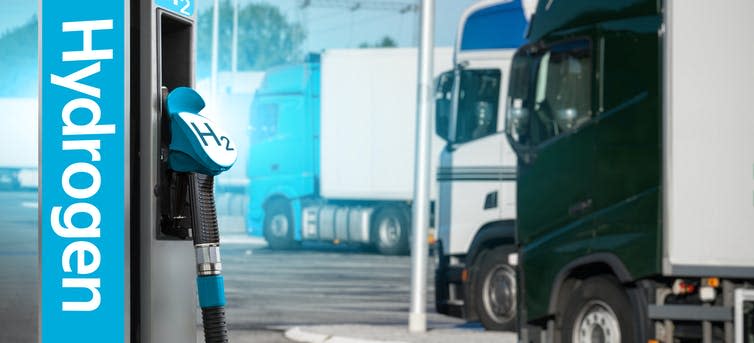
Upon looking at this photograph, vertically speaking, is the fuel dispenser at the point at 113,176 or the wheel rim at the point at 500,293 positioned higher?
the fuel dispenser at the point at 113,176

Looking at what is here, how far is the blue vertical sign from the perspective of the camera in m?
2.57

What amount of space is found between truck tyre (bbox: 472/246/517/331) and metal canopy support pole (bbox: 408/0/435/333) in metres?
1.16

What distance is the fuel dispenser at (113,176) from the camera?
257cm

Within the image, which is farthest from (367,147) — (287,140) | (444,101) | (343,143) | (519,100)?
(519,100)

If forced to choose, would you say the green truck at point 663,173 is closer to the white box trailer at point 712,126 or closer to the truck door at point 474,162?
the white box trailer at point 712,126

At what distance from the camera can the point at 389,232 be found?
28.1 metres

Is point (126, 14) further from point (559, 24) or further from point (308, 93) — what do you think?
point (308, 93)

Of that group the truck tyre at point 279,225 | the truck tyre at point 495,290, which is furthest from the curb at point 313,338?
the truck tyre at point 279,225

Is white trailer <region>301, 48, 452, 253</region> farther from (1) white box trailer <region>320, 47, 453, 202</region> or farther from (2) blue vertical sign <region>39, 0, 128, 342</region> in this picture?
(2) blue vertical sign <region>39, 0, 128, 342</region>

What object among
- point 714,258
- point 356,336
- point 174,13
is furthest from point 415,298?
point 174,13

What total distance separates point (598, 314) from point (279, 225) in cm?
2105

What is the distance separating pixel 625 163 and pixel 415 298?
15.6 ft

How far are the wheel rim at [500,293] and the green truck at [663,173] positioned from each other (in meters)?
4.46

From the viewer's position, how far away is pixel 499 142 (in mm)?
14750
